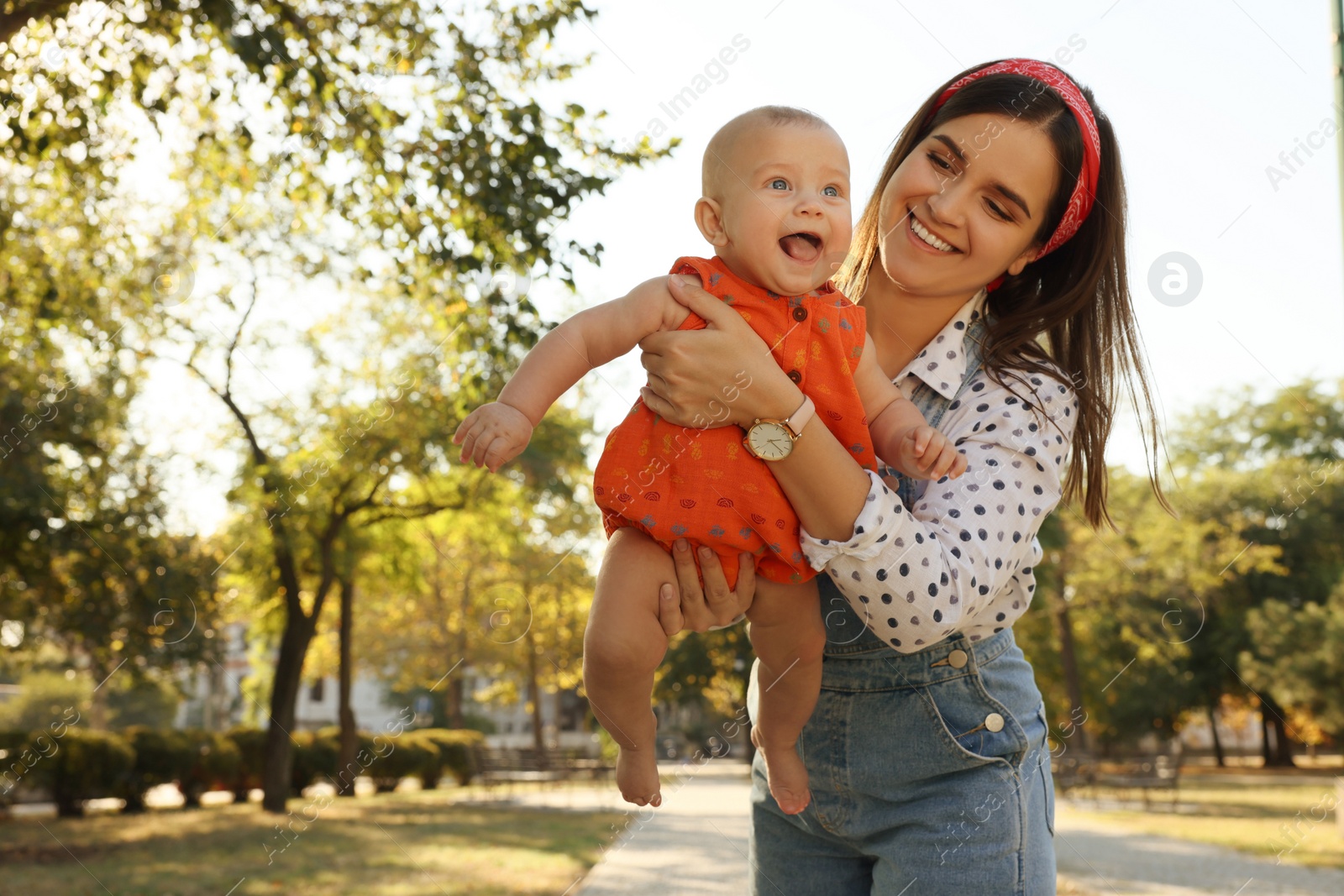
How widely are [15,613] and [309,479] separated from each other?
17.3 feet

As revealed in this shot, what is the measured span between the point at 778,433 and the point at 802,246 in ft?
1.42

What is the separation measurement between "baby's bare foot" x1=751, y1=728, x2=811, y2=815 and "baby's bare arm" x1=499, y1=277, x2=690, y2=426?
2.69ft

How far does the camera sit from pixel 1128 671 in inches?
1528

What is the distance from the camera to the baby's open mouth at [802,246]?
2.09 m

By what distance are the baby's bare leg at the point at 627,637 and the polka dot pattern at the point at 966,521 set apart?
32cm

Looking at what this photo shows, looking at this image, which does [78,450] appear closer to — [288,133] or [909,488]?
[288,133]

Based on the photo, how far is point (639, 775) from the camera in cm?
208

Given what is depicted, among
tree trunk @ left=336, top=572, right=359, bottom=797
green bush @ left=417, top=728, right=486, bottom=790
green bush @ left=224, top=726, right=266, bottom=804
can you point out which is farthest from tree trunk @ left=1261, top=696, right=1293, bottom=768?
green bush @ left=224, top=726, right=266, bottom=804

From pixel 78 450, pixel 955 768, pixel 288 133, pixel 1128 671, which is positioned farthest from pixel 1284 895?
pixel 1128 671

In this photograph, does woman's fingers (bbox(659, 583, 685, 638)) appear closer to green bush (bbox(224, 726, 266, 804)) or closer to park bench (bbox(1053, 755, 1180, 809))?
park bench (bbox(1053, 755, 1180, 809))

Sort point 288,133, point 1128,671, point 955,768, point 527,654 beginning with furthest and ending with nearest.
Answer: point 1128,671 < point 527,654 < point 288,133 < point 955,768

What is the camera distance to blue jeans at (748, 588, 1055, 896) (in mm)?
1868

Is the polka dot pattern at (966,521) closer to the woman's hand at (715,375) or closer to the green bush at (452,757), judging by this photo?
the woman's hand at (715,375)

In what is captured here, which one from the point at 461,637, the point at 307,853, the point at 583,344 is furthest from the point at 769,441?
the point at 461,637
